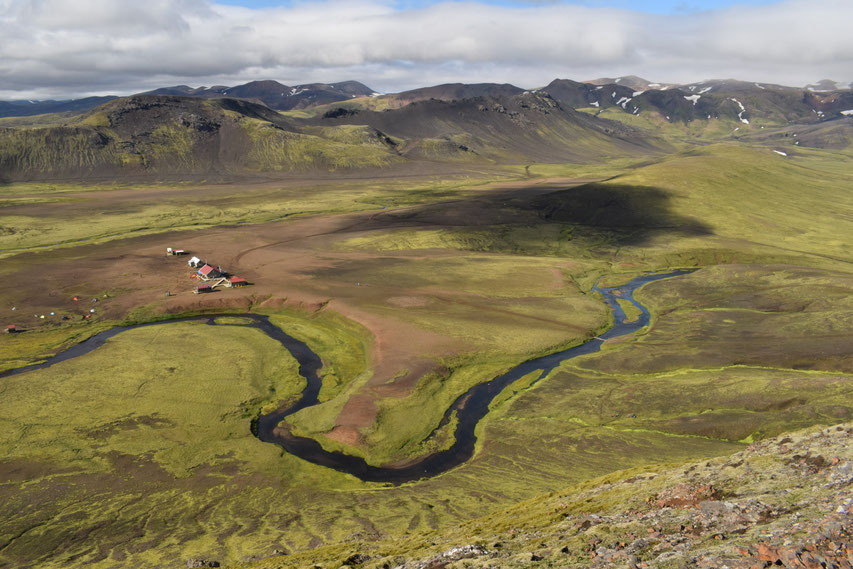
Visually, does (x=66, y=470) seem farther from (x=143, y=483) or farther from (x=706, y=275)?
(x=706, y=275)

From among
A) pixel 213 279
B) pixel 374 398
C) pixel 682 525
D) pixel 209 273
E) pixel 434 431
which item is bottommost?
pixel 434 431

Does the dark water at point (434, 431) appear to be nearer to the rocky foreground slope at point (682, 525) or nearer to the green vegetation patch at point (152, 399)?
the green vegetation patch at point (152, 399)

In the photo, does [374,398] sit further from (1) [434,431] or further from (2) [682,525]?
(2) [682,525]

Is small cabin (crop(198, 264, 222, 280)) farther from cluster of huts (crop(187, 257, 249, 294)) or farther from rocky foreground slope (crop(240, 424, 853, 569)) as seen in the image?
rocky foreground slope (crop(240, 424, 853, 569))

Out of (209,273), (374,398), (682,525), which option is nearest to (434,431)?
(374,398)

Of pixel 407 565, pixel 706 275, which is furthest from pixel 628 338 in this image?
pixel 407 565

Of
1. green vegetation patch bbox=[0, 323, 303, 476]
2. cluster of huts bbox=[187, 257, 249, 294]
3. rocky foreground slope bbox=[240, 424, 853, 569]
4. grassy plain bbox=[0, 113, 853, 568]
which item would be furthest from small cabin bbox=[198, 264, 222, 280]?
rocky foreground slope bbox=[240, 424, 853, 569]
